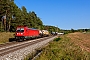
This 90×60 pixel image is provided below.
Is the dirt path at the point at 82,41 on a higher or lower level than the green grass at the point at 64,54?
lower

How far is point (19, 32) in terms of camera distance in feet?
125

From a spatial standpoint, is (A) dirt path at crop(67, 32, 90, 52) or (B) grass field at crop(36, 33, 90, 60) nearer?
(B) grass field at crop(36, 33, 90, 60)

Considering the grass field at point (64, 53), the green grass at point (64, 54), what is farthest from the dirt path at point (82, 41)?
the green grass at point (64, 54)

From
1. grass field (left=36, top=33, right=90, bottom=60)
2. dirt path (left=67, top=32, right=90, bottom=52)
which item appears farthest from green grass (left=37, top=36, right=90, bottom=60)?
dirt path (left=67, top=32, right=90, bottom=52)

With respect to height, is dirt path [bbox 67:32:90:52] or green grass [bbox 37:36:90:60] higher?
green grass [bbox 37:36:90:60]

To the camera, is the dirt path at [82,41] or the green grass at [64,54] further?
the dirt path at [82,41]

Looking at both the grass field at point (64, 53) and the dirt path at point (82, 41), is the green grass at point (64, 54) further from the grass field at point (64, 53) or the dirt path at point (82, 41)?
the dirt path at point (82, 41)

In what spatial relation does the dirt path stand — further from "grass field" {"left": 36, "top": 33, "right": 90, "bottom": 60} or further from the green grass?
the green grass

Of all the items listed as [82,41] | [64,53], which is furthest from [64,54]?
[82,41]

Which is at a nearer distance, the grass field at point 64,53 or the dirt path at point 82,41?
the grass field at point 64,53

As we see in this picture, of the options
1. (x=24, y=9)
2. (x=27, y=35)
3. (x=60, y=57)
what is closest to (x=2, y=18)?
(x=27, y=35)

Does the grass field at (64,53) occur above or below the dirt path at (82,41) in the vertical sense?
above

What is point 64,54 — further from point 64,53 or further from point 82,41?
point 82,41

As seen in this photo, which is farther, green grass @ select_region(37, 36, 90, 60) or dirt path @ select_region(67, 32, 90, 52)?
dirt path @ select_region(67, 32, 90, 52)
